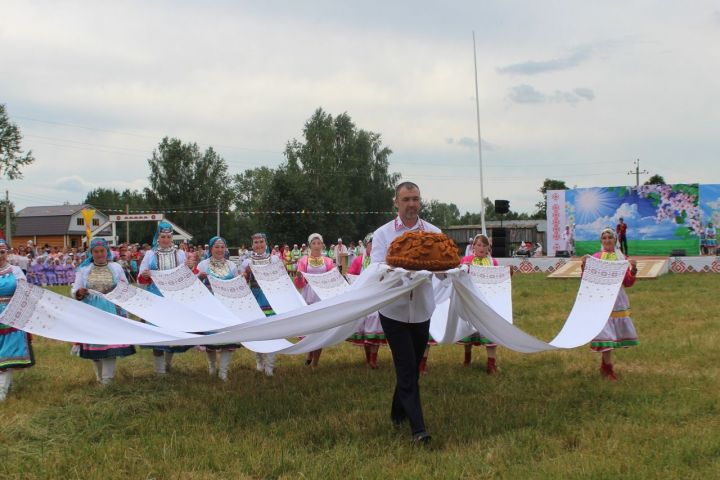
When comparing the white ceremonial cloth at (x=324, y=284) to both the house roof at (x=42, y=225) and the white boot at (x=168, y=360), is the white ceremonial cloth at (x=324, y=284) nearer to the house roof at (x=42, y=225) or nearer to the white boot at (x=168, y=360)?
the white boot at (x=168, y=360)

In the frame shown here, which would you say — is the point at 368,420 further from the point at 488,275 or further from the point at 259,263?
the point at 259,263

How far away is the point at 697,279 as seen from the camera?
658 inches

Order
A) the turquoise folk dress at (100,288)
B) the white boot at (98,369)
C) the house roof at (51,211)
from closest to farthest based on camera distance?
the turquoise folk dress at (100,288) < the white boot at (98,369) < the house roof at (51,211)

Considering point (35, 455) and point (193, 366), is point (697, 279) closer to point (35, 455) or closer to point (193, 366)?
point (193, 366)

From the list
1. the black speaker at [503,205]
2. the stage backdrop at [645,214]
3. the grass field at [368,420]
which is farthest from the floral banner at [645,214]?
the grass field at [368,420]

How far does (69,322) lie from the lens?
5168 millimetres

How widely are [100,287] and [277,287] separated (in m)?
1.92

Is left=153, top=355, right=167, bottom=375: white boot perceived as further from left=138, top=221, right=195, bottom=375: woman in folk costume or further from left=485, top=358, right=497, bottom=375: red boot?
left=485, top=358, right=497, bottom=375: red boot

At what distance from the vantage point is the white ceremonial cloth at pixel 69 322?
5.00 metres

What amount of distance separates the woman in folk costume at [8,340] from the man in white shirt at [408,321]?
343 cm

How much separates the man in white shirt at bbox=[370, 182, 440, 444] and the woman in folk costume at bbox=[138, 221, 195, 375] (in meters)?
3.09

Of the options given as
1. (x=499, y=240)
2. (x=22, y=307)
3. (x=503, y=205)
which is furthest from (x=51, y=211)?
(x=22, y=307)

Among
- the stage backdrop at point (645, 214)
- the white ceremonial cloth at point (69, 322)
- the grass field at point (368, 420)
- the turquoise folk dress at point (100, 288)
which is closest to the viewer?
the grass field at point (368, 420)

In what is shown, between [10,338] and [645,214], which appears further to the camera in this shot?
[645,214]
